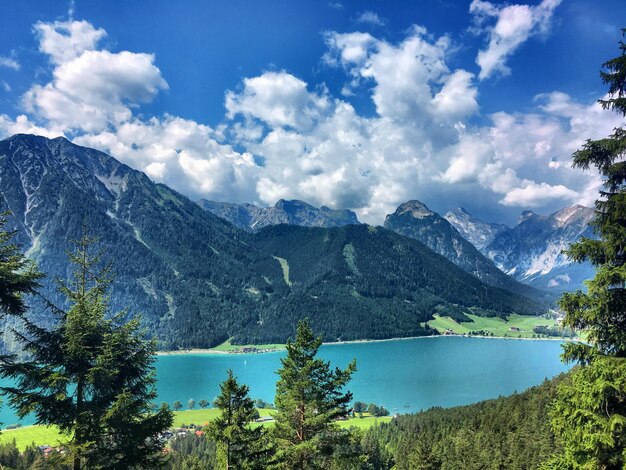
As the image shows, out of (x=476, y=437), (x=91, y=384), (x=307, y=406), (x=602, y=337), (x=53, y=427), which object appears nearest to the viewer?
(x=602, y=337)

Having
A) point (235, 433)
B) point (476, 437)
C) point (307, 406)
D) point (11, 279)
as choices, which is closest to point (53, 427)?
point (476, 437)

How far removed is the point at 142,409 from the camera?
1380cm

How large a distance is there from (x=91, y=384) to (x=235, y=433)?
19.0ft

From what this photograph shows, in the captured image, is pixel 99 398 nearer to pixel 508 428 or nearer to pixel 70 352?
pixel 70 352

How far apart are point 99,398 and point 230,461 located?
19.3 feet

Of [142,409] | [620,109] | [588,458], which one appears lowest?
[588,458]

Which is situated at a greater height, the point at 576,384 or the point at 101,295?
the point at 101,295

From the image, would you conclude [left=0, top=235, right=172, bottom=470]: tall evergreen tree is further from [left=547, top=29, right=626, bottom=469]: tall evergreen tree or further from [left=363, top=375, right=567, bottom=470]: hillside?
[left=363, top=375, right=567, bottom=470]: hillside

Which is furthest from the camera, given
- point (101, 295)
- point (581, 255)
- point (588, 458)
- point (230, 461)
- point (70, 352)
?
point (230, 461)

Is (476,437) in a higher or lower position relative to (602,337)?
lower

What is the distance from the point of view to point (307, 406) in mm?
17031

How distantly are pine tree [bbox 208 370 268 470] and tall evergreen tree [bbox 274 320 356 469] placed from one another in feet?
3.31

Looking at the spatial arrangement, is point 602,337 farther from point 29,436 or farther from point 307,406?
point 29,436

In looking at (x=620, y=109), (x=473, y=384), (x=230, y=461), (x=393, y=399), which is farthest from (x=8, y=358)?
(x=473, y=384)
